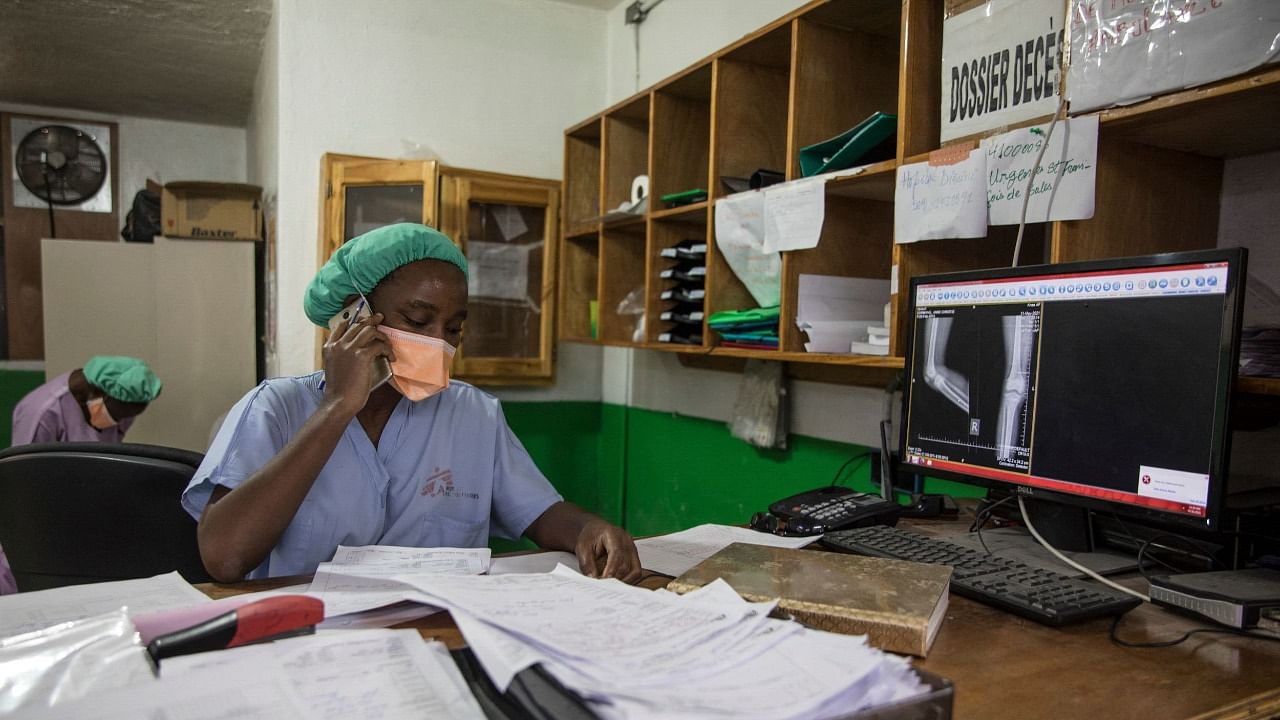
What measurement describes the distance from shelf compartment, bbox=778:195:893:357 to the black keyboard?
66 cm

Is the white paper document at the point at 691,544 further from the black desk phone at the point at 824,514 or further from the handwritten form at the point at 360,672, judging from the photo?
the handwritten form at the point at 360,672

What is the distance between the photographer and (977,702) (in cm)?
74

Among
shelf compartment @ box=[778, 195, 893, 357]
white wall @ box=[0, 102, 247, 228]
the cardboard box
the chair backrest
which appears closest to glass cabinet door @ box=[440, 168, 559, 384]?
the cardboard box

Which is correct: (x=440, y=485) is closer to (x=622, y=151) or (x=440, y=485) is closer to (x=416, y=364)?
(x=416, y=364)

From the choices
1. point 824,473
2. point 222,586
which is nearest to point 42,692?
point 222,586

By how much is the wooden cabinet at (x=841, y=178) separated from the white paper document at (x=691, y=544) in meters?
0.46

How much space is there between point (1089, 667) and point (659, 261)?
1.74 m

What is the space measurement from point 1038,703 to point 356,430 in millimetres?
1122

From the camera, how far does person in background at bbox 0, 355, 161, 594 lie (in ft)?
8.98

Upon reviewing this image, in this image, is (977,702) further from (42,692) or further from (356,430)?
(356,430)

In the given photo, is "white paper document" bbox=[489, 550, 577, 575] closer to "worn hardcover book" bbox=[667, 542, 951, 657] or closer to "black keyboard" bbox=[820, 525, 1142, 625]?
"worn hardcover book" bbox=[667, 542, 951, 657]

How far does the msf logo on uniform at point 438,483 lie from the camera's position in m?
1.48

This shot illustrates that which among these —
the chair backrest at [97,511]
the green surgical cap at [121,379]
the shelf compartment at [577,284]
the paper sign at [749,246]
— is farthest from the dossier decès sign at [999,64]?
the green surgical cap at [121,379]

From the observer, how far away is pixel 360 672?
698mm
